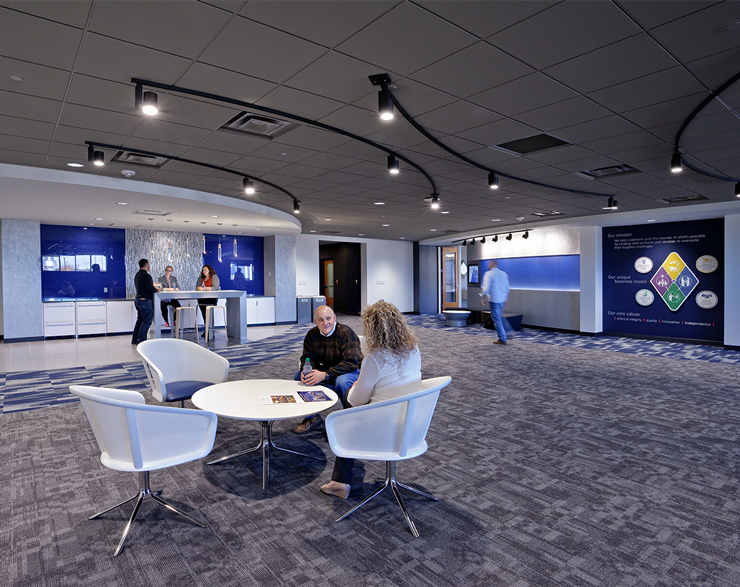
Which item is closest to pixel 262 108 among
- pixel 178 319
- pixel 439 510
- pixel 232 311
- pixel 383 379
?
pixel 383 379

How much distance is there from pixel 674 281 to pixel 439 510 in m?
10.0

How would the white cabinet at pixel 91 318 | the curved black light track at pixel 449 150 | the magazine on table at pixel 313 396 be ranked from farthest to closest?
the white cabinet at pixel 91 318
the curved black light track at pixel 449 150
the magazine on table at pixel 313 396

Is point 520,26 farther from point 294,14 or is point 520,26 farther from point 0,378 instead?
point 0,378

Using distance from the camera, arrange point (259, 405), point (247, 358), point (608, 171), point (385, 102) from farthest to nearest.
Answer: point (247, 358) < point (608, 171) < point (385, 102) < point (259, 405)

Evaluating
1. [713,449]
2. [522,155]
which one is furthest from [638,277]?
[713,449]

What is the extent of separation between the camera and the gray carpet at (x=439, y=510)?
223cm

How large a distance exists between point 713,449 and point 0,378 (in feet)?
28.0

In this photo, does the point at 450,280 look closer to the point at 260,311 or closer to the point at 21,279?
the point at 260,311

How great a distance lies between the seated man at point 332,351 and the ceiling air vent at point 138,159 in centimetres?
327

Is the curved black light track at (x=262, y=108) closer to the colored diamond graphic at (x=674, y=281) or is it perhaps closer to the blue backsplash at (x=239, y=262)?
the colored diamond graphic at (x=674, y=281)

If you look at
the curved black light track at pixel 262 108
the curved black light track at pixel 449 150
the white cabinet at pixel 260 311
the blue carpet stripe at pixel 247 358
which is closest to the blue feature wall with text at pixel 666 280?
the blue carpet stripe at pixel 247 358

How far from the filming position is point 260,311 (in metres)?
13.3

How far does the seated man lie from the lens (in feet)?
12.7

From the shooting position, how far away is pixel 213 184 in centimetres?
706
